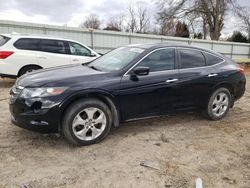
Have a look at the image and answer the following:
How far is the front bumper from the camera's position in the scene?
3.83 metres

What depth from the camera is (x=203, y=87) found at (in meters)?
5.21

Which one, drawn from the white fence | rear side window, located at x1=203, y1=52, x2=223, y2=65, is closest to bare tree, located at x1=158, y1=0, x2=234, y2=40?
the white fence

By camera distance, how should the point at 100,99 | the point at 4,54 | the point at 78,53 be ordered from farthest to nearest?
1. the point at 78,53
2. the point at 4,54
3. the point at 100,99

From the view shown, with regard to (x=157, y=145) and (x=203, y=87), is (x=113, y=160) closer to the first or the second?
(x=157, y=145)

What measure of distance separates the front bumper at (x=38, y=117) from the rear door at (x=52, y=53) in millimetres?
5085

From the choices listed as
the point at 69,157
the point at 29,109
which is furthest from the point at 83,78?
the point at 69,157

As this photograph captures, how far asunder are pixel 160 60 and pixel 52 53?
5237mm

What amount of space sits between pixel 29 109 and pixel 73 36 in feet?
33.0

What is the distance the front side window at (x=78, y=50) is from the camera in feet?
31.0

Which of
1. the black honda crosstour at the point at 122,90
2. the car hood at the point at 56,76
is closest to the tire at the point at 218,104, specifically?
the black honda crosstour at the point at 122,90

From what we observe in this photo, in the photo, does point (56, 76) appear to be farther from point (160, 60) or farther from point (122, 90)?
point (160, 60)

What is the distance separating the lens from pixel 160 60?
15.8ft

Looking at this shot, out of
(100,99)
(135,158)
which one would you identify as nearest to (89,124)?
(100,99)

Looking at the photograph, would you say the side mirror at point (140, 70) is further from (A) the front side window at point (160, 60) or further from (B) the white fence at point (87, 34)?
(B) the white fence at point (87, 34)
